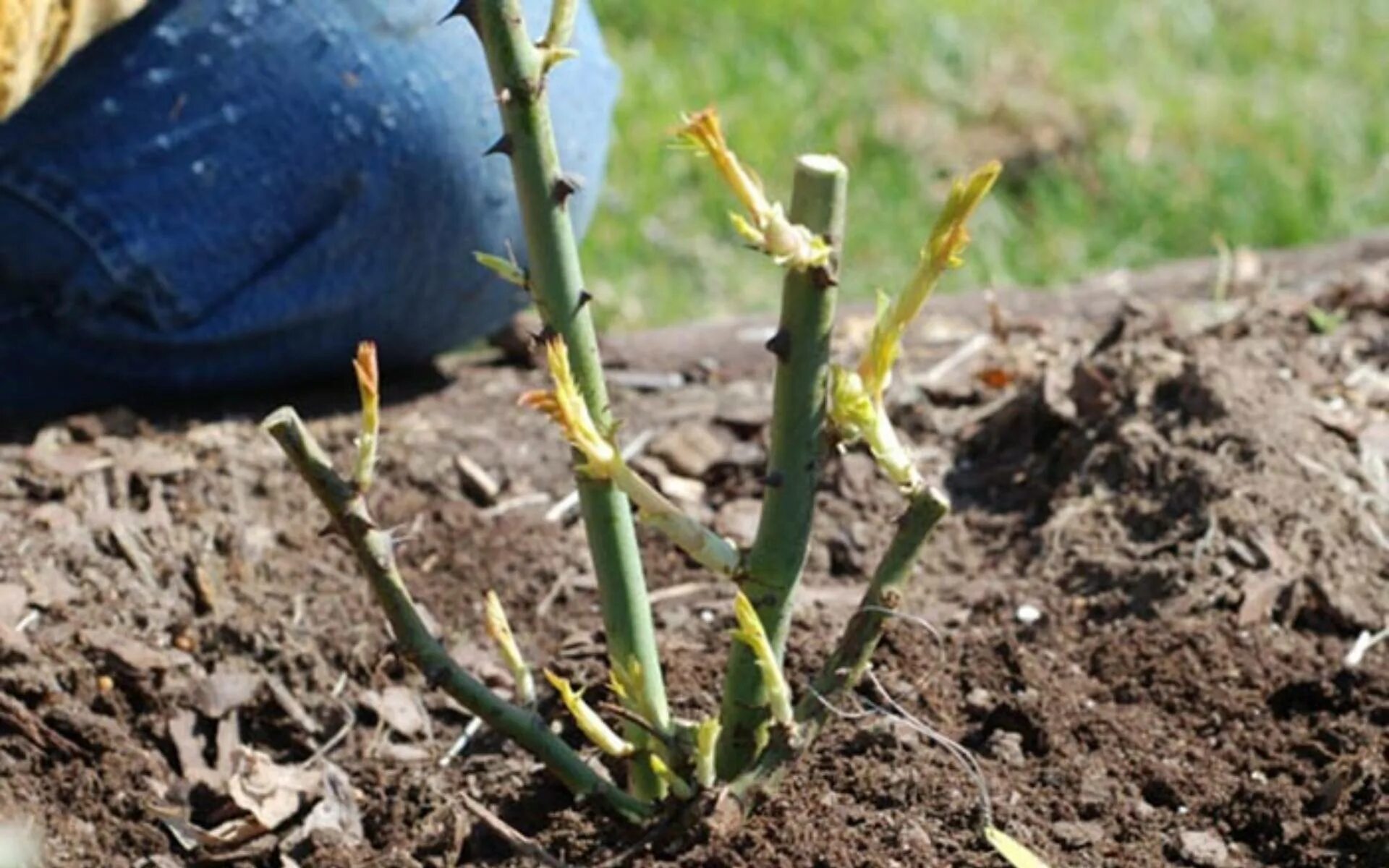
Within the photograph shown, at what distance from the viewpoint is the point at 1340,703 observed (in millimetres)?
2406

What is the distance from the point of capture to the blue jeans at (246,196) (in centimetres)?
302

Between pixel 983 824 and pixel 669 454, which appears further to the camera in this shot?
pixel 669 454

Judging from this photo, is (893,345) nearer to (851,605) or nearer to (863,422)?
(863,422)

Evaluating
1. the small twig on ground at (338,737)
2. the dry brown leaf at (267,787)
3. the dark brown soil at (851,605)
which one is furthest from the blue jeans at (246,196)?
the dry brown leaf at (267,787)

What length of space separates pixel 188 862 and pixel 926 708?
769 mm

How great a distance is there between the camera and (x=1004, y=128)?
5043 millimetres

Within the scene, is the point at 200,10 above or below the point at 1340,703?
above

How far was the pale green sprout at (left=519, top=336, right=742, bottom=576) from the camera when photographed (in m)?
1.72

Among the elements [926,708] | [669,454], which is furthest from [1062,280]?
[926,708]

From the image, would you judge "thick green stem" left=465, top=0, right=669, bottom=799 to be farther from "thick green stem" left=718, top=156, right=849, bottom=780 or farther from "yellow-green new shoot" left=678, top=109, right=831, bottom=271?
"yellow-green new shoot" left=678, top=109, right=831, bottom=271

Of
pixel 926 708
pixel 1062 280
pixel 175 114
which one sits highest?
pixel 175 114

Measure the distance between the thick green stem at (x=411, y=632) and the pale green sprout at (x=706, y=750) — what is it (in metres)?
0.08

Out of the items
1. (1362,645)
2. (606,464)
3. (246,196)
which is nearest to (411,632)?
(606,464)

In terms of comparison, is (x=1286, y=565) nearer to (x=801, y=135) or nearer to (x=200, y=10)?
(x=200, y=10)
